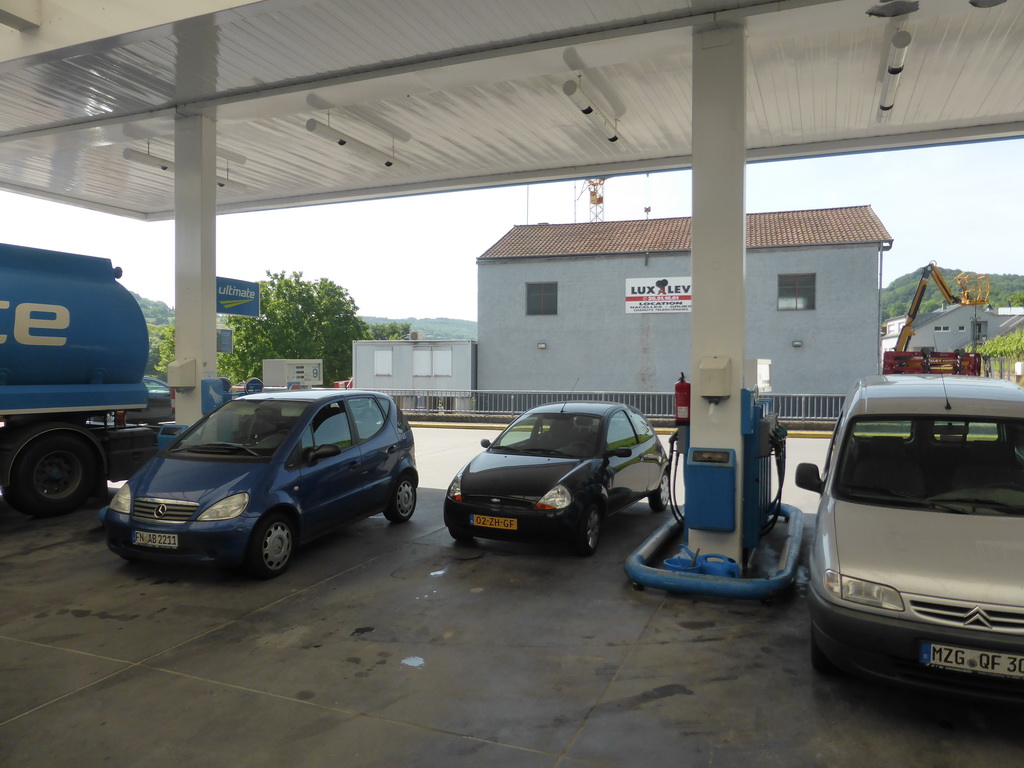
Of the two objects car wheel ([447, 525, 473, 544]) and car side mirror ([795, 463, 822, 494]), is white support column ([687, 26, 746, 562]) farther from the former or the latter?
car wheel ([447, 525, 473, 544])

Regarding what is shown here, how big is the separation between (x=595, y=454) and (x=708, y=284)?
2065mm

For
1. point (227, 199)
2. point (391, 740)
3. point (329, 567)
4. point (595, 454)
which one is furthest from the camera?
point (227, 199)

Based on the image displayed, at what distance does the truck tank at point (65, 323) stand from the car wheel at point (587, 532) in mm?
6467

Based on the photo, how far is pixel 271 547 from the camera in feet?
20.3

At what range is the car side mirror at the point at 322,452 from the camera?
666 cm

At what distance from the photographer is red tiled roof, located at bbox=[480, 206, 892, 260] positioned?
84.0 ft

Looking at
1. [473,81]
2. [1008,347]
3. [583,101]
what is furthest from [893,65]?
[1008,347]

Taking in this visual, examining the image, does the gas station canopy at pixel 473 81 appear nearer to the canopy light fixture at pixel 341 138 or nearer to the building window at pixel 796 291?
the canopy light fixture at pixel 341 138

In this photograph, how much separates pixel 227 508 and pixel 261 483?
35 centimetres

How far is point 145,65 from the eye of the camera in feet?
24.9

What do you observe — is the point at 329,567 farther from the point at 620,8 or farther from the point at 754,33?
the point at 754,33

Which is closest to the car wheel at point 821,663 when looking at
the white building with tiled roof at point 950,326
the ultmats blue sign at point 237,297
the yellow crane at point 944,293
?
the ultmats blue sign at point 237,297

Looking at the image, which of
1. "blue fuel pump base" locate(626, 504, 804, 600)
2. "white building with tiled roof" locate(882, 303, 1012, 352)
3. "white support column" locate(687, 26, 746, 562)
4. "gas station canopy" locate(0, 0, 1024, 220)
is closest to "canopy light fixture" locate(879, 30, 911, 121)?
"gas station canopy" locate(0, 0, 1024, 220)

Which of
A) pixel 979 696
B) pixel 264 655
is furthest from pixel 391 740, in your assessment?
pixel 979 696
